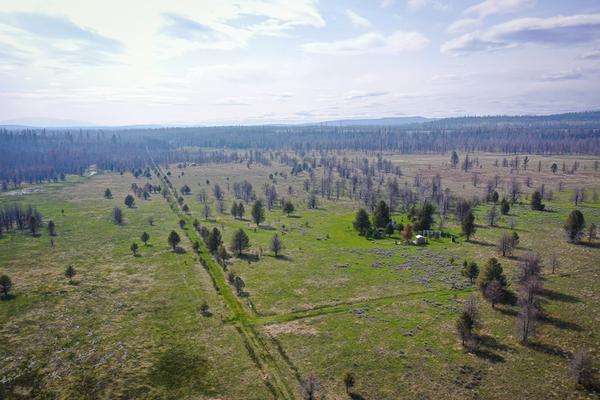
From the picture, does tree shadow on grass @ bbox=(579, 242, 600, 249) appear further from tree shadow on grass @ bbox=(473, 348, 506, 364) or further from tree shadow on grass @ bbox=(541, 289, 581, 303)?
tree shadow on grass @ bbox=(473, 348, 506, 364)

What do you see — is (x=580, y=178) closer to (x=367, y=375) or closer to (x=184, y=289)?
(x=367, y=375)

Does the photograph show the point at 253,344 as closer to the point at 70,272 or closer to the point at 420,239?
the point at 70,272

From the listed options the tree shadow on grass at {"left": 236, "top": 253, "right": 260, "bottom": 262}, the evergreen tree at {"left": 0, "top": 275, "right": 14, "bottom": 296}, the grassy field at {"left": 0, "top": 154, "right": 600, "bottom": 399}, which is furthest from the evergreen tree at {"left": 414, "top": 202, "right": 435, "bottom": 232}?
the evergreen tree at {"left": 0, "top": 275, "right": 14, "bottom": 296}

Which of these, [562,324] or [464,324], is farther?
[562,324]

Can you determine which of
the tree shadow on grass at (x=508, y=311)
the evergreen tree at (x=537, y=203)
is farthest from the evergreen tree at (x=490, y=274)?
the evergreen tree at (x=537, y=203)

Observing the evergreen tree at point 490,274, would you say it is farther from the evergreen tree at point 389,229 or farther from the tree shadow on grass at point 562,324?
the evergreen tree at point 389,229

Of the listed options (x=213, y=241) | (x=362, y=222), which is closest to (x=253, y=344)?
(x=213, y=241)
